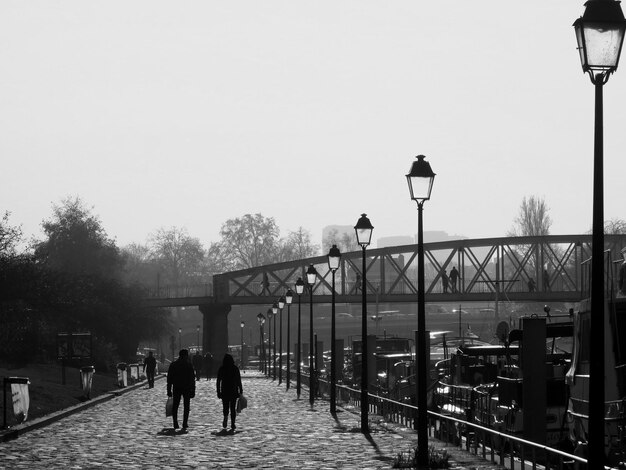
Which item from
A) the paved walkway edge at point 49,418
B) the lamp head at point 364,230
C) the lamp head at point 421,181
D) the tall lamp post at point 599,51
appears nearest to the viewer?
the tall lamp post at point 599,51

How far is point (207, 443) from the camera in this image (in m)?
23.0

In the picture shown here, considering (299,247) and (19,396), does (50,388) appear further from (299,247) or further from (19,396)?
(299,247)

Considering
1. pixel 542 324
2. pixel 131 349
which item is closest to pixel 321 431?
pixel 542 324

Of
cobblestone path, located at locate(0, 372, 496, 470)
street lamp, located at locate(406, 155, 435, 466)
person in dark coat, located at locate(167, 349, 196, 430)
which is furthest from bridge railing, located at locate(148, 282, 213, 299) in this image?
street lamp, located at locate(406, 155, 435, 466)

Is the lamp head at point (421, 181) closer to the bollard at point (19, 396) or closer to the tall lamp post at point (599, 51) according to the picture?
the tall lamp post at point (599, 51)

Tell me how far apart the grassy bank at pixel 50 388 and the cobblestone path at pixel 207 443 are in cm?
90

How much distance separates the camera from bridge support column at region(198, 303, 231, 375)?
348 ft

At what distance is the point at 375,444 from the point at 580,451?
463cm

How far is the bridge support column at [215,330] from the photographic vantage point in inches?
4178

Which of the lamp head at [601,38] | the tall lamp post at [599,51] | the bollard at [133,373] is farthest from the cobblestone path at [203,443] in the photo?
the bollard at [133,373]

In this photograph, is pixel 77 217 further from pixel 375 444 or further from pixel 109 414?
pixel 375 444

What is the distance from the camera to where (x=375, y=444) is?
73.4 feet

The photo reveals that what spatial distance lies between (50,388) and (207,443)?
711 inches

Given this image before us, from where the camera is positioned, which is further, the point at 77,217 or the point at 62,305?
the point at 77,217
